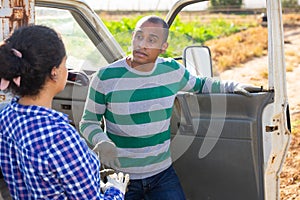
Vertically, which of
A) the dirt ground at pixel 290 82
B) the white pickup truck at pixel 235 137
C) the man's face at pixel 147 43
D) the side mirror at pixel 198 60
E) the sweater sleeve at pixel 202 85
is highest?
the man's face at pixel 147 43

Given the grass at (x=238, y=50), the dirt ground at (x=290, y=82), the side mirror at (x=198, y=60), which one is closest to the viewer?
the side mirror at (x=198, y=60)

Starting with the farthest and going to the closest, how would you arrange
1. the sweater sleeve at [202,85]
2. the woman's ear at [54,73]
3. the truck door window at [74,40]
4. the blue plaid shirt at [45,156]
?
the truck door window at [74,40] < the sweater sleeve at [202,85] < the woman's ear at [54,73] < the blue plaid shirt at [45,156]

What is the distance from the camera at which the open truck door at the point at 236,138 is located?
332 cm

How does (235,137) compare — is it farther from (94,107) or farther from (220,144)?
(94,107)

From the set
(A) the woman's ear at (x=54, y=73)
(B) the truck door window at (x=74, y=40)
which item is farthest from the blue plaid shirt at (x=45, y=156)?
(B) the truck door window at (x=74, y=40)

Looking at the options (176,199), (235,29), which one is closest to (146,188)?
(176,199)

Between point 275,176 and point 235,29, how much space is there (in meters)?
33.4

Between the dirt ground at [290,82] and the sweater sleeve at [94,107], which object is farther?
the dirt ground at [290,82]

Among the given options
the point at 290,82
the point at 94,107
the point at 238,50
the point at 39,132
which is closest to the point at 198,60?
the point at 94,107

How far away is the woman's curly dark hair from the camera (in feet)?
7.00

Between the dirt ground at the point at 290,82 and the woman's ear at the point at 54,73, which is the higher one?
the woman's ear at the point at 54,73

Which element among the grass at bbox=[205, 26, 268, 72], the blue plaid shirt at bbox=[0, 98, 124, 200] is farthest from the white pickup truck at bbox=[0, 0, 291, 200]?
the grass at bbox=[205, 26, 268, 72]

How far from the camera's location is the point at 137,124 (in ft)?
10.8

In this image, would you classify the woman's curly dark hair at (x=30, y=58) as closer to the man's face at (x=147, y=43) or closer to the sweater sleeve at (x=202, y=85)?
the man's face at (x=147, y=43)
